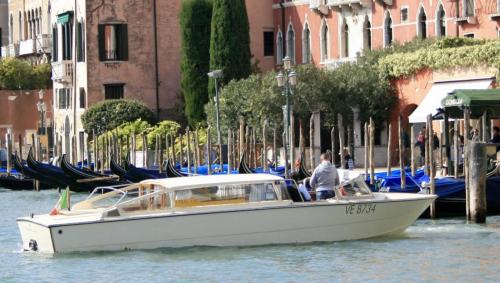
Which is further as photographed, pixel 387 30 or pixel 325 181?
pixel 387 30

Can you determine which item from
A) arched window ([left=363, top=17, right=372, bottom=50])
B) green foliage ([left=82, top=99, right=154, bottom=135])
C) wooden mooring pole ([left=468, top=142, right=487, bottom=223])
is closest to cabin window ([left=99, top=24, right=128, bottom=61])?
green foliage ([left=82, top=99, right=154, bottom=135])

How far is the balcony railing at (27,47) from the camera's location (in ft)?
181

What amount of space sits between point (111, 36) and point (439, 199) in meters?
21.4

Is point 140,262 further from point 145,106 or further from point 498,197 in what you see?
point 145,106

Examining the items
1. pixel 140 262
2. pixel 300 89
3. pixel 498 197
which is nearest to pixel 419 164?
pixel 300 89

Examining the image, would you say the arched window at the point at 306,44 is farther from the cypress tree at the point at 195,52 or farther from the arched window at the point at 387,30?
the arched window at the point at 387,30

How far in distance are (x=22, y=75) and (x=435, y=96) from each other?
2361cm

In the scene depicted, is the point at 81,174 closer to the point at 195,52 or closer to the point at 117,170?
the point at 117,170

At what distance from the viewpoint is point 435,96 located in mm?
33969

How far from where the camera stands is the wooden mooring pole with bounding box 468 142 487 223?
914 inches

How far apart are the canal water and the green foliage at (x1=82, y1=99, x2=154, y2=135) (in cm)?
2106

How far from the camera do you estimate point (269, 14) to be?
149ft

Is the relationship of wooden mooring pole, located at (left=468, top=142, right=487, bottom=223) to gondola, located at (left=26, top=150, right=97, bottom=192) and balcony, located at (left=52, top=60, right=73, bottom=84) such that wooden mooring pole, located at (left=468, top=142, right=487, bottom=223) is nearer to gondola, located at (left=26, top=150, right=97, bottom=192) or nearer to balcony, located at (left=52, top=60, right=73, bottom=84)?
gondola, located at (left=26, top=150, right=97, bottom=192)

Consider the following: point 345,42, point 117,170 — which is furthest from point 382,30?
point 117,170
